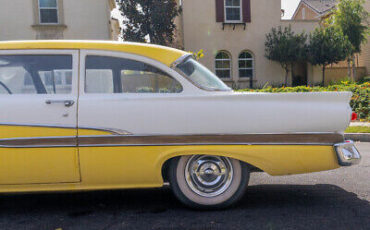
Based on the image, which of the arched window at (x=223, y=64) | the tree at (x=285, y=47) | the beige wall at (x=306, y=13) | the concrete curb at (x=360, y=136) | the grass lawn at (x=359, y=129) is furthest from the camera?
the beige wall at (x=306, y=13)

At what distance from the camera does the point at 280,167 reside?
3.54 m

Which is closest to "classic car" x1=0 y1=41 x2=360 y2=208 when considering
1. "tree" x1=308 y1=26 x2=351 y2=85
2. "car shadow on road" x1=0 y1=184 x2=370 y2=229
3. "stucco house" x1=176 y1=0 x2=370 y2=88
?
"car shadow on road" x1=0 y1=184 x2=370 y2=229

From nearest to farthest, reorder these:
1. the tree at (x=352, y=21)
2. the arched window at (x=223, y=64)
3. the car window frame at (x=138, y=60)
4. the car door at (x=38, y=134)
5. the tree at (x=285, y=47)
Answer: the car door at (x=38, y=134), the car window frame at (x=138, y=60), the tree at (x=285, y=47), the tree at (x=352, y=21), the arched window at (x=223, y=64)

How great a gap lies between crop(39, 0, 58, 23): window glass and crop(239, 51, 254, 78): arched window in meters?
10.9

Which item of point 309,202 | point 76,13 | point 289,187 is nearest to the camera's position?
point 309,202

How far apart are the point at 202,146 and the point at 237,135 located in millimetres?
341

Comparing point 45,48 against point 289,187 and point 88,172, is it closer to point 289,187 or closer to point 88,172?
point 88,172

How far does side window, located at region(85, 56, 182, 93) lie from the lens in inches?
141

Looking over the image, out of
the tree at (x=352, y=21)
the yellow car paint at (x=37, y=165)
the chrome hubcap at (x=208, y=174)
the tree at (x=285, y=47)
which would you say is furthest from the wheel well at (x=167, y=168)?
the tree at (x=352, y=21)

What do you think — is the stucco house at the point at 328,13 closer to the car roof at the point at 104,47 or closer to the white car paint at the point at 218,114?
the white car paint at the point at 218,114

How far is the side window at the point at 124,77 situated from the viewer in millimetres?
3576

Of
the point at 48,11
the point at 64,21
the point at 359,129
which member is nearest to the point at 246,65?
the point at 64,21

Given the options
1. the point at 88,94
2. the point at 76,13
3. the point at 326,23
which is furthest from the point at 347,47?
the point at 88,94

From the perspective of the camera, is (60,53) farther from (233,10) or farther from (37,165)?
(233,10)
